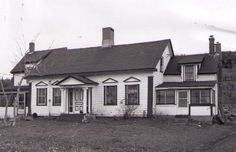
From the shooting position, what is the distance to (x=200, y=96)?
32.1 metres

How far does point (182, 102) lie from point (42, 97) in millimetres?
13888

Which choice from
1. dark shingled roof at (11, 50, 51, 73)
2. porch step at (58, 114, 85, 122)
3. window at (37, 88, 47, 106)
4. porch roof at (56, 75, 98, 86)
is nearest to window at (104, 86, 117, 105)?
porch roof at (56, 75, 98, 86)

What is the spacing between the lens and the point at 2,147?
15.6m

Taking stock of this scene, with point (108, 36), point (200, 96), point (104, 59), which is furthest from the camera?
point (108, 36)

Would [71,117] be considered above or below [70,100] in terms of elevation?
below

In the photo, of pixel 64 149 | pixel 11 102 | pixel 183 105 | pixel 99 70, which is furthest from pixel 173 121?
pixel 11 102

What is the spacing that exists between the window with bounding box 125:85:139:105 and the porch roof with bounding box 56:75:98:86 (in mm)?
3072

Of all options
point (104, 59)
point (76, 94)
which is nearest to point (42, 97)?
point (76, 94)

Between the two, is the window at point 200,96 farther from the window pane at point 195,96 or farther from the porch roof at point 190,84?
Answer: the porch roof at point 190,84

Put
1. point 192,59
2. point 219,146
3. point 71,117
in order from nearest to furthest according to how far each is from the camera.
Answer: point 219,146 < point 71,117 < point 192,59

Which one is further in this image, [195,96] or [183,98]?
[183,98]

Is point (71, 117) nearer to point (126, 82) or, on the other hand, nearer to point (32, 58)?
point (126, 82)

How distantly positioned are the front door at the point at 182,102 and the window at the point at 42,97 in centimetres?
1319

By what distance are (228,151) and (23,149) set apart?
793 cm
